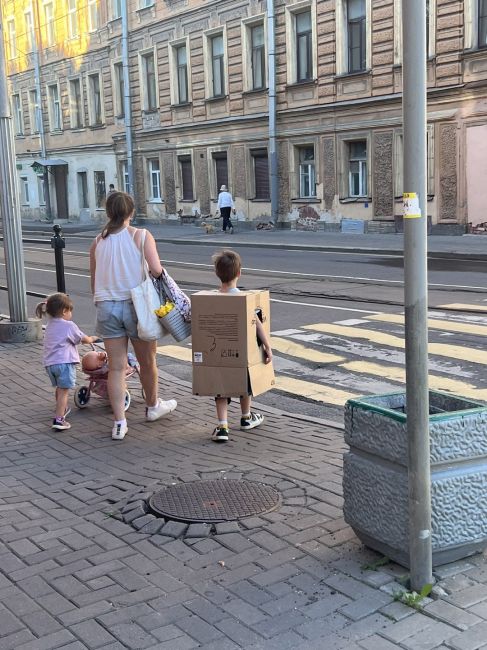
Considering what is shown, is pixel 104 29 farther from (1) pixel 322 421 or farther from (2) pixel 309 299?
(1) pixel 322 421

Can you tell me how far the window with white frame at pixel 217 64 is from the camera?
3216 centimetres

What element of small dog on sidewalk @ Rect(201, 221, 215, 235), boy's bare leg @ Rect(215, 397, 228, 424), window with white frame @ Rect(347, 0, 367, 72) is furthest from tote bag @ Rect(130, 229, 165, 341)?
small dog on sidewalk @ Rect(201, 221, 215, 235)

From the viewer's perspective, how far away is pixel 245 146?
3120 centimetres

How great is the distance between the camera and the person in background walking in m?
30.5

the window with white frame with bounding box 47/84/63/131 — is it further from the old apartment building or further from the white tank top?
the white tank top

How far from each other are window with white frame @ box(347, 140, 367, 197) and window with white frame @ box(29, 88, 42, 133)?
84.1 feet

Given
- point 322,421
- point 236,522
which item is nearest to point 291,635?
point 236,522

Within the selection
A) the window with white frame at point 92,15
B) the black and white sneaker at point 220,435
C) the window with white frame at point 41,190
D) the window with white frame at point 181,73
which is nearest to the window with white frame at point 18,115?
the window with white frame at point 41,190

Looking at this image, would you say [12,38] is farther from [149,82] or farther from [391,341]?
[391,341]

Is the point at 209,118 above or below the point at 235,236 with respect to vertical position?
above

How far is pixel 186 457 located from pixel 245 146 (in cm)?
2704

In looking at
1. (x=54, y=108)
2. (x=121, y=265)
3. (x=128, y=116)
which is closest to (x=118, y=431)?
(x=121, y=265)

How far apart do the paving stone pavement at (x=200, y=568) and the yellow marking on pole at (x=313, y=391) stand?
4.59 feet

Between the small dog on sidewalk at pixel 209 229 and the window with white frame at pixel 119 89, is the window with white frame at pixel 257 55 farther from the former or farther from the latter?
the window with white frame at pixel 119 89
